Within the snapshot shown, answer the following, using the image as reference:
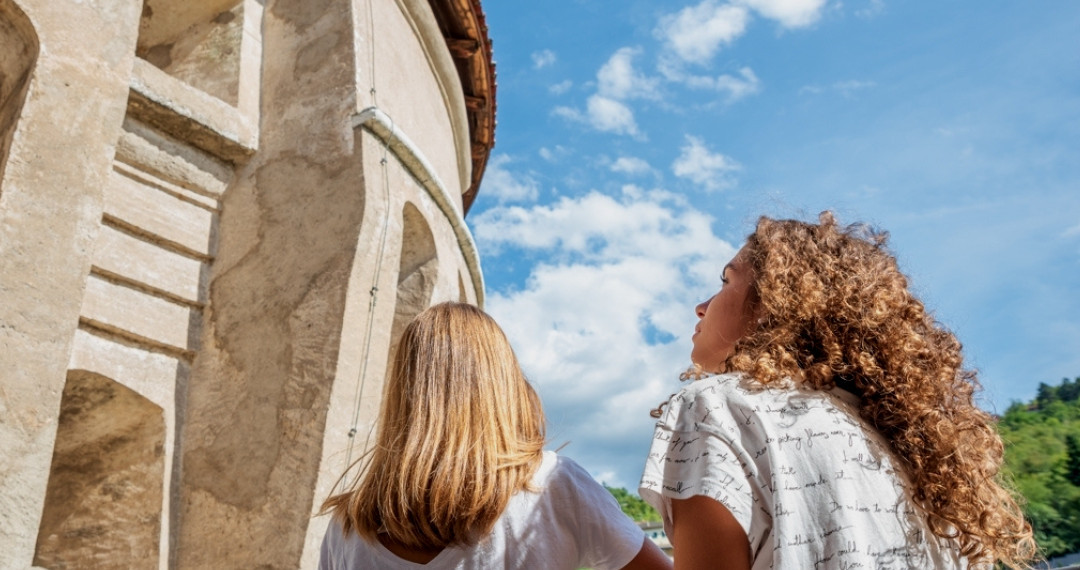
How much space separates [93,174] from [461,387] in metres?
3.51

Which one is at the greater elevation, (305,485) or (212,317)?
(212,317)

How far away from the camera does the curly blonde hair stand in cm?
158

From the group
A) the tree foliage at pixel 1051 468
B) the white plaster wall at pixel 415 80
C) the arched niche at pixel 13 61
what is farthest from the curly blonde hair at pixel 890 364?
the tree foliage at pixel 1051 468

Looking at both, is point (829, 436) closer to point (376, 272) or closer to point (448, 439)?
point (448, 439)

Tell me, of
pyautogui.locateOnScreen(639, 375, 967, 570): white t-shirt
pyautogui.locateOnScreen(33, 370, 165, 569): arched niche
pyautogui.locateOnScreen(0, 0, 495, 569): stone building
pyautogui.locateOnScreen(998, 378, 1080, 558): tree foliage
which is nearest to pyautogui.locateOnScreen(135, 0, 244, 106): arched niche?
pyautogui.locateOnScreen(0, 0, 495, 569): stone building

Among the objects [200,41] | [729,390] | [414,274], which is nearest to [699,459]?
[729,390]

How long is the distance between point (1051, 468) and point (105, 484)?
43410 mm

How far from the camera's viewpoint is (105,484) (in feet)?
18.1

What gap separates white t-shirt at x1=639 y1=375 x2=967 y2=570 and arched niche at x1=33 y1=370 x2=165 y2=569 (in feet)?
15.5

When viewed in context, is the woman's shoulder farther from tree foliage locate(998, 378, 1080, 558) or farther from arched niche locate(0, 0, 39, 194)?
tree foliage locate(998, 378, 1080, 558)

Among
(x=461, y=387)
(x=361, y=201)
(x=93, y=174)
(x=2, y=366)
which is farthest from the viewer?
(x=361, y=201)

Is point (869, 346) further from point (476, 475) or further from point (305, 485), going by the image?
point (305, 485)

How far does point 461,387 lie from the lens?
72.7 inches

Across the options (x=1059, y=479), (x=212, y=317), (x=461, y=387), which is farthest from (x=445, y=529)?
(x=1059, y=479)
